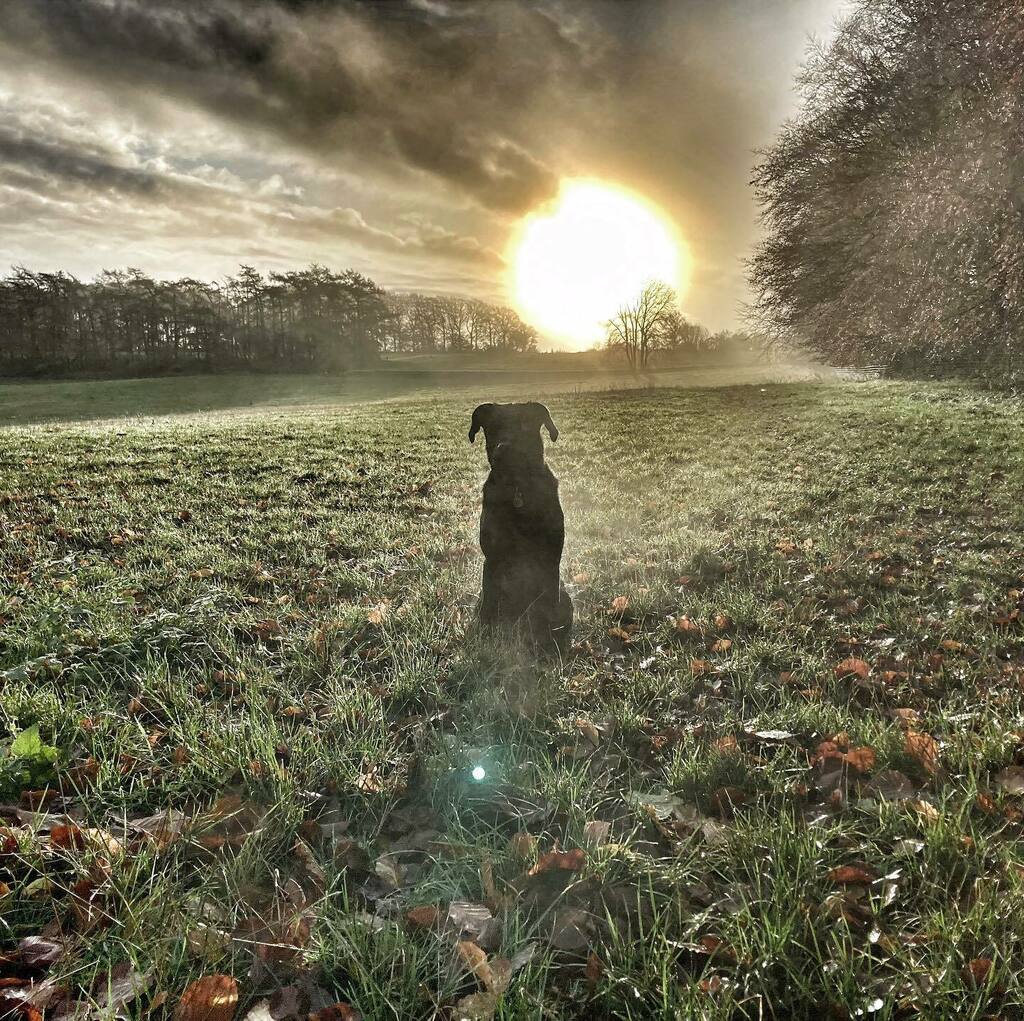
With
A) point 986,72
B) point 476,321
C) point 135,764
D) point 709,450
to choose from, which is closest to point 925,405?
point 709,450

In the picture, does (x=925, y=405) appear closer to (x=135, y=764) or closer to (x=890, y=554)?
(x=890, y=554)

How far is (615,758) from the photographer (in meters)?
2.95

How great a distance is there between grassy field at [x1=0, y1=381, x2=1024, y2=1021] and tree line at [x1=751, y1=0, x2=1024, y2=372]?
5568 mm

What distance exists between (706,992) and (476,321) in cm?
9294

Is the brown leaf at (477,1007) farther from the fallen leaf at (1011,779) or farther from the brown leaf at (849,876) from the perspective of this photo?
the fallen leaf at (1011,779)

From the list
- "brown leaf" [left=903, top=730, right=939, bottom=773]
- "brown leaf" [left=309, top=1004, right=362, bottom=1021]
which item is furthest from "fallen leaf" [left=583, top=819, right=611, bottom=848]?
"brown leaf" [left=903, top=730, right=939, bottom=773]

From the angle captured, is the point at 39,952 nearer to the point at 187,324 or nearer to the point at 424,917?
the point at 424,917

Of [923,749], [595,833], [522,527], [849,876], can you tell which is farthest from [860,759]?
[522,527]

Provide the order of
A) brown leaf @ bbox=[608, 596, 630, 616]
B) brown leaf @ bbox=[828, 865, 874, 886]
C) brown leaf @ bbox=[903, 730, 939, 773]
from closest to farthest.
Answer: brown leaf @ bbox=[828, 865, 874, 886] < brown leaf @ bbox=[903, 730, 939, 773] < brown leaf @ bbox=[608, 596, 630, 616]

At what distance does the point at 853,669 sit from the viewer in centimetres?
371

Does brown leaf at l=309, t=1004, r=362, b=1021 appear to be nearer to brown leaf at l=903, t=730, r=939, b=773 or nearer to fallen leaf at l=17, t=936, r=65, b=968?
fallen leaf at l=17, t=936, r=65, b=968

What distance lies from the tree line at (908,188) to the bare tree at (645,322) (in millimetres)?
34938

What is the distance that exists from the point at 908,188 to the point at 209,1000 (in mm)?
12953

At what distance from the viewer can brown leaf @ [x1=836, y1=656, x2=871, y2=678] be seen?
12.1 ft
